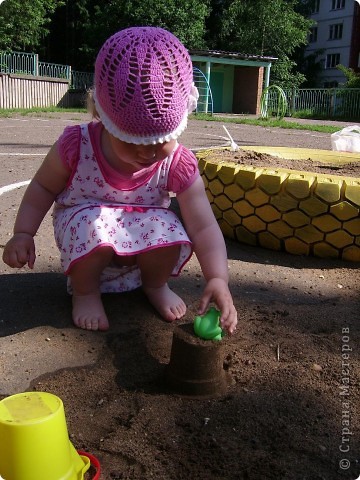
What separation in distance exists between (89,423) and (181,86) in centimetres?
90

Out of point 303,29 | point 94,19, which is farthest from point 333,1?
point 94,19

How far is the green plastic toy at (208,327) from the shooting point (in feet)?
4.97

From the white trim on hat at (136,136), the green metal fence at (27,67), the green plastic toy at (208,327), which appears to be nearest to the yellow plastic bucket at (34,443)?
the green plastic toy at (208,327)

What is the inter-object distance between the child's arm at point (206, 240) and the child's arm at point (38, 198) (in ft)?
1.43

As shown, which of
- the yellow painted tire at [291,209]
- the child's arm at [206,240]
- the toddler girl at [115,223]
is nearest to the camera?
the child's arm at [206,240]

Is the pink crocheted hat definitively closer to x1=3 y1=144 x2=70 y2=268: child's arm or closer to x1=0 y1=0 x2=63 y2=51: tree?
x1=3 y1=144 x2=70 y2=268: child's arm

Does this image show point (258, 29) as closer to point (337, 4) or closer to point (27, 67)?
point (337, 4)

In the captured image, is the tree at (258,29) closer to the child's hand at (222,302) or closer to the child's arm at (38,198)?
the child's arm at (38,198)

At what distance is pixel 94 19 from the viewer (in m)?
24.6

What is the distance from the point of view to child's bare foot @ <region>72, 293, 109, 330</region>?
1.84 meters

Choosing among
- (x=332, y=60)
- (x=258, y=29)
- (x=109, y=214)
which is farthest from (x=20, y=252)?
(x=332, y=60)

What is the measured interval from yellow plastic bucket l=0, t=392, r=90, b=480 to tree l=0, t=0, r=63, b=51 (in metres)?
20.5

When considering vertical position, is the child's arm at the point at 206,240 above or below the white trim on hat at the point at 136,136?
below

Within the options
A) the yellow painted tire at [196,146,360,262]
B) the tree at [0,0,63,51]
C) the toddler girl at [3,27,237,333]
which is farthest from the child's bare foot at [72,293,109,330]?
the tree at [0,0,63,51]
